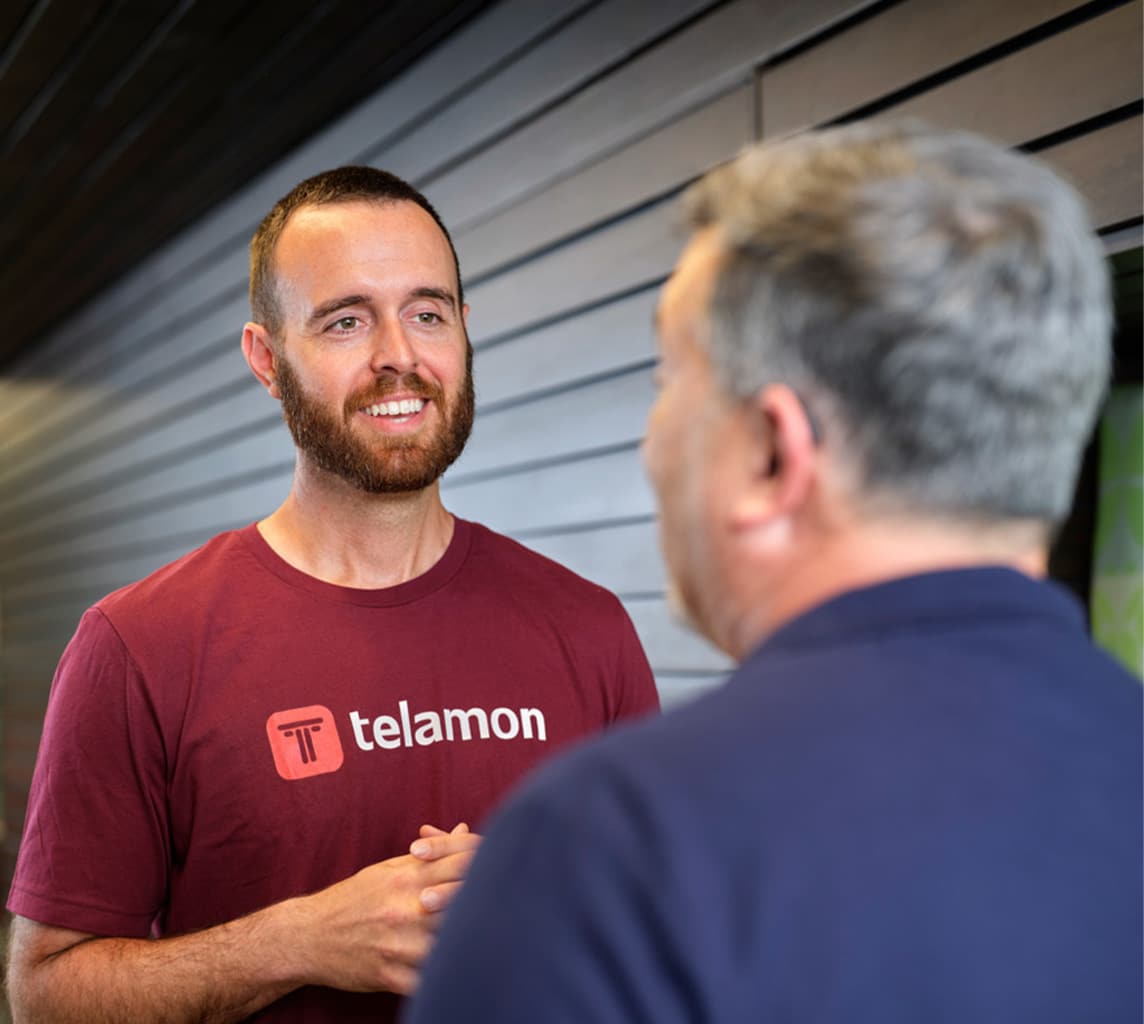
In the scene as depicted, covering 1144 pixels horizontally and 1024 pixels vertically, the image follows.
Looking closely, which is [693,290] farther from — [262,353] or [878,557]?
[262,353]

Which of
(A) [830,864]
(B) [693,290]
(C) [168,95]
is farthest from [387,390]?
(C) [168,95]

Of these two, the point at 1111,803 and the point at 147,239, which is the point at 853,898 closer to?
the point at 1111,803

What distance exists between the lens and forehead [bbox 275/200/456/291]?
1546 mm

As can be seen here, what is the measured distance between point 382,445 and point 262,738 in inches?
15.1

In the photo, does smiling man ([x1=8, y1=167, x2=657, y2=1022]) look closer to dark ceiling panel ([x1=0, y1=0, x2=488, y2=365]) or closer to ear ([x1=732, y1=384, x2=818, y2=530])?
ear ([x1=732, y1=384, x2=818, y2=530])

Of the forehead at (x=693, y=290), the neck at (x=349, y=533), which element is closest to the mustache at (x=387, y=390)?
the neck at (x=349, y=533)

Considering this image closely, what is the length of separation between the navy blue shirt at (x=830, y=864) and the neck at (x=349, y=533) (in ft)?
3.18

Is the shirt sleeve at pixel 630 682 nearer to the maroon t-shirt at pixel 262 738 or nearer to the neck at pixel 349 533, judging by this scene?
the maroon t-shirt at pixel 262 738

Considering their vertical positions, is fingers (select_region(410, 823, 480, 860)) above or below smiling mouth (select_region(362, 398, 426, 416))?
below

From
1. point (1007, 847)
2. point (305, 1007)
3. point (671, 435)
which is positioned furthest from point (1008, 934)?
point (305, 1007)

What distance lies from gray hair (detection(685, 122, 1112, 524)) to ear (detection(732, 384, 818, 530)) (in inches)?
0.4

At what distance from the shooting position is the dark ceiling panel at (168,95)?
10.6 feet

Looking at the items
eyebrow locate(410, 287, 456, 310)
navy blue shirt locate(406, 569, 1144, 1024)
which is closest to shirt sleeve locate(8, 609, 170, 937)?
eyebrow locate(410, 287, 456, 310)

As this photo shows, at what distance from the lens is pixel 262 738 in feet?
4.49
